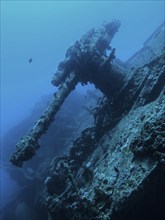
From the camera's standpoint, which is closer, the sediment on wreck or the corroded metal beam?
the sediment on wreck

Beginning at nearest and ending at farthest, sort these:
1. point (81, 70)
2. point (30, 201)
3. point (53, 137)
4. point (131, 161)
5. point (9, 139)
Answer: point (131, 161)
point (81, 70)
point (30, 201)
point (53, 137)
point (9, 139)

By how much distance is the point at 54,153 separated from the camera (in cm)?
1563

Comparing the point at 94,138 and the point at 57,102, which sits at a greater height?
the point at 57,102

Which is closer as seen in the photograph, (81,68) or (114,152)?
(114,152)

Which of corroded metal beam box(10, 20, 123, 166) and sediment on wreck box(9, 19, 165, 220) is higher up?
corroded metal beam box(10, 20, 123, 166)

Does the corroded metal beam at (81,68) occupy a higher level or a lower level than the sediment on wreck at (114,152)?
higher

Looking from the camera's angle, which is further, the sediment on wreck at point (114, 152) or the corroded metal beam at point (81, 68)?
the corroded metal beam at point (81, 68)

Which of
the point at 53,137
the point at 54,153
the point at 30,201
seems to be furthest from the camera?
the point at 53,137

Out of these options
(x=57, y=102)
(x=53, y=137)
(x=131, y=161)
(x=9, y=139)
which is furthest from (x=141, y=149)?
(x=9, y=139)

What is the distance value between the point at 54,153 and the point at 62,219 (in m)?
9.53

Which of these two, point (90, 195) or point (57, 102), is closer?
point (90, 195)

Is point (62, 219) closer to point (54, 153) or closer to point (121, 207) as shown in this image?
point (121, 207)

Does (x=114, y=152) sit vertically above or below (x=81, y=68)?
below

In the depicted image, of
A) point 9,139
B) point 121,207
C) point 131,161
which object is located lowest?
point 121,207
